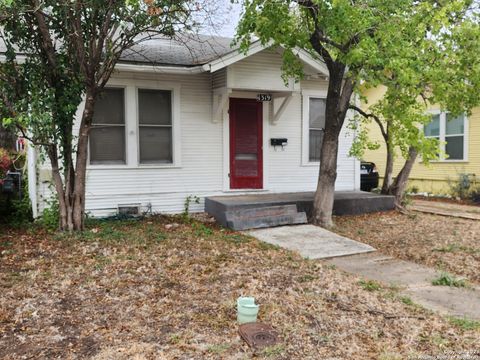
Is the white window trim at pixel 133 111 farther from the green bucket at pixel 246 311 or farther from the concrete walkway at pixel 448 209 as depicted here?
the concrete walkway at pixel 448 209

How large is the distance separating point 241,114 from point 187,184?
6.68ft

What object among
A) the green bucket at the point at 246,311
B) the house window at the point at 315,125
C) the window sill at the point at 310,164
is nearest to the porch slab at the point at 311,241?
the green bucket at the point at 246,311

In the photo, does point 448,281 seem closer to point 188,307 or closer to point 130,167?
point 188,307

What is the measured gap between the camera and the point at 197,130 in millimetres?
9672

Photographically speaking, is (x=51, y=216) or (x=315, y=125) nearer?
(x=51, y=216)

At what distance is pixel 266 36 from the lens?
25.2 ft

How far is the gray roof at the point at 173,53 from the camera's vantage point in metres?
8.80

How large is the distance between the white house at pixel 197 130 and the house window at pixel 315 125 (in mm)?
27

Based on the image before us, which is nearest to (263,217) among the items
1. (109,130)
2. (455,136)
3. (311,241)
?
(311,241)

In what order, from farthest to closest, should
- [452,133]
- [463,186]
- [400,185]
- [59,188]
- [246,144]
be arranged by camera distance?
[452,133] < [463,186] < [400,185] < [246,144] < [59,188]

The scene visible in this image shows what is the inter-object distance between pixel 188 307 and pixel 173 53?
7.16 m

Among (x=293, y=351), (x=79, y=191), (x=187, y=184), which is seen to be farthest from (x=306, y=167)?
(x=293, y=351)

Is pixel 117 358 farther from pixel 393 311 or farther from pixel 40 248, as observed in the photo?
pixel 40 248

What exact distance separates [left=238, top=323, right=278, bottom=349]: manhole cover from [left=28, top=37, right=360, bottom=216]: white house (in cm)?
588
